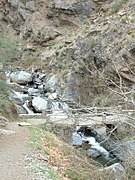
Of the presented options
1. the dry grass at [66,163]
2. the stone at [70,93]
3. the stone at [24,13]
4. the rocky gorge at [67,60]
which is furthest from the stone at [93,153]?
the stone at [24,13]

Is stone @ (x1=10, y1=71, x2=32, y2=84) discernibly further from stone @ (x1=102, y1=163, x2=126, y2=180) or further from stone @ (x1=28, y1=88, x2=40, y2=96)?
stone @ (x1=102, y1=163, x2=126, y2=180)

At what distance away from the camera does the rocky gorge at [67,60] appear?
17.2 meters

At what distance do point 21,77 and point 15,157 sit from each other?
20.8m

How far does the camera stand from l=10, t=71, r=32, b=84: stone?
98.0 ft

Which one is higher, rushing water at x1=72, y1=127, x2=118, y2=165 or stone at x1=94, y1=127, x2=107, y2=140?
stone at x1=94, y1=127, x2=107, y2=140

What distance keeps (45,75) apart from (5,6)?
1153cm

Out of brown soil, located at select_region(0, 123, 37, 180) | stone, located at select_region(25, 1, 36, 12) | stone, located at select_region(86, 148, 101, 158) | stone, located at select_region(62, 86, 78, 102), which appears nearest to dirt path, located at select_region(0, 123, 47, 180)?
brown soil, located at select_region(0, 123, 37, 180)

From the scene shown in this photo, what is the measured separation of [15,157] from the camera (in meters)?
10.1

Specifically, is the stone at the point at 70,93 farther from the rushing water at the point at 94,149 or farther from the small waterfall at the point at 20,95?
the rushing water at the point at 94,149

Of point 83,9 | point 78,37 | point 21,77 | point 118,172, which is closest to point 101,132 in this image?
point 118,172

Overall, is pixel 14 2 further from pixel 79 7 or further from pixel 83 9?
pixel 83 9

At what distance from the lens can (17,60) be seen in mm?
33938

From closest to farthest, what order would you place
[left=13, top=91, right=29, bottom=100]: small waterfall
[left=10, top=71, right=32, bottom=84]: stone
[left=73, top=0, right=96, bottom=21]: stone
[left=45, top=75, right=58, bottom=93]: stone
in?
[left=13, top=91, right=29, bottom=100]: small waterfall → [left=45, top=75, right=58, bottom=93]: stone → [left=10, top=71, right=32, bottom=84]: stone → [left=73, top=0, right=96, bottom=21]: stone

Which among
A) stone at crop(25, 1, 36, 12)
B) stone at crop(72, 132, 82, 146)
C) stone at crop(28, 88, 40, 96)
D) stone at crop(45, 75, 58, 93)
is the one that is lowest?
Result: stone at crop(72, 132, 82, 146)
